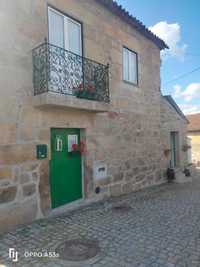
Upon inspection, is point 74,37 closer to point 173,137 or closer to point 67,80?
point 67,80

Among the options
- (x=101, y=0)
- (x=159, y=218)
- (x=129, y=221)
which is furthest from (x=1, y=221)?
(x=101, y=0)

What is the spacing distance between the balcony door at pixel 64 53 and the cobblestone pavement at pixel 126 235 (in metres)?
3.00

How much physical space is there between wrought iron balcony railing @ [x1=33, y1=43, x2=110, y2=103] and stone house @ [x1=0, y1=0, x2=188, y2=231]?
2 centimetres

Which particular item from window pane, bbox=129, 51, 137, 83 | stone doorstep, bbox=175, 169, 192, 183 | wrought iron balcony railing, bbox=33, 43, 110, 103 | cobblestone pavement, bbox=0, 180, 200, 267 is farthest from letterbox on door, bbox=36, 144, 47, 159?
stone doorstep, bbox=175, 169, 192, 183

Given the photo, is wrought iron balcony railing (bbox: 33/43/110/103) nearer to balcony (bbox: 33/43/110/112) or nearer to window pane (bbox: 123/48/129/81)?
balcony (bbox: 33/43/110/112)

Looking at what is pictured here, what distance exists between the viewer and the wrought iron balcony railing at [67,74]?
15.3 ft

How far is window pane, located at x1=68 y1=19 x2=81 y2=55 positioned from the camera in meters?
5.65

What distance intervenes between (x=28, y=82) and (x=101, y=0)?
11.7 ft

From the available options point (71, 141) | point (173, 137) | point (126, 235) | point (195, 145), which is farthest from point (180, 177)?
point (195, 145)

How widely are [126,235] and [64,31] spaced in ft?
16.0

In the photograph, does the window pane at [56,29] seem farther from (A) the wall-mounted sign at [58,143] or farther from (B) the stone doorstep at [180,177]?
(B) the stone doorstep at [180,177]

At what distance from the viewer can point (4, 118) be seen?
4.19 meters

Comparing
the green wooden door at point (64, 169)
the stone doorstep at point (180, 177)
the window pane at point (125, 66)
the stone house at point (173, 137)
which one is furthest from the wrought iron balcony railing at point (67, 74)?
the stone doorstep at point (180, 177)

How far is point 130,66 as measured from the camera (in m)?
7.88
